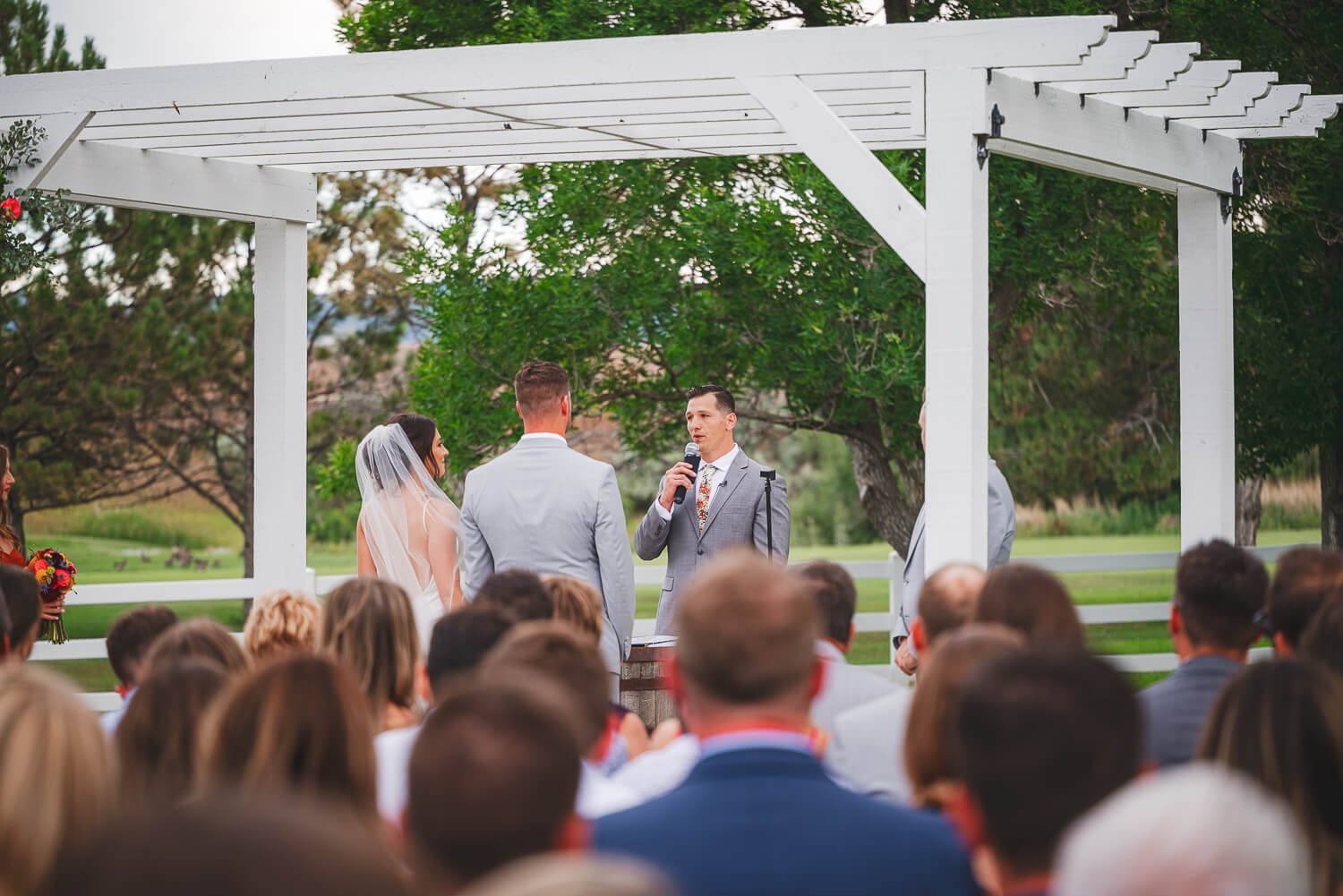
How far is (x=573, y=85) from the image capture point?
635cm

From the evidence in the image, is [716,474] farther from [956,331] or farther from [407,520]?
[956,331]

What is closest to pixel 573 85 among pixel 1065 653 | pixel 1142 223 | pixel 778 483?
pixel 778 483

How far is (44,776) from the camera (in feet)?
6.56

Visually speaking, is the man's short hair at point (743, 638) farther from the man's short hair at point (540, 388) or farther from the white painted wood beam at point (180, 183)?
the white painted wood beam at point (180, 183)

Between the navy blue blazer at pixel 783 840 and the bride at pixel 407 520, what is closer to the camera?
the navy blue blazer at pixel 783 840

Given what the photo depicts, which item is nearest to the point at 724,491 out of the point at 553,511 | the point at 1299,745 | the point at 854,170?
the point at 553,511

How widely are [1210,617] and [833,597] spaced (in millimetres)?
996

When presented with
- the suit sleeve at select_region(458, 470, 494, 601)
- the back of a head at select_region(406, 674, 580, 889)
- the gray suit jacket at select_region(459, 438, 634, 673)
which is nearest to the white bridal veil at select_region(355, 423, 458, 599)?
the suit sleeve at select_region(458, 470, 494, 601)

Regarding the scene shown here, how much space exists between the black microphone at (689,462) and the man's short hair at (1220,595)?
3.01 meters

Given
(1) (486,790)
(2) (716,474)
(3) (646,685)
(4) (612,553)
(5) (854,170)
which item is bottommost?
(3) (646,685)

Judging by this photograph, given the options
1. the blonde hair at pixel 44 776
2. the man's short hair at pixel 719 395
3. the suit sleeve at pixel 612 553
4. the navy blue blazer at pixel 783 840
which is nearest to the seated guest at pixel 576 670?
the navy blue blazer at pixel 783 840

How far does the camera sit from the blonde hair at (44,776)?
1870mm

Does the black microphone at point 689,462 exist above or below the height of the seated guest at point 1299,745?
above

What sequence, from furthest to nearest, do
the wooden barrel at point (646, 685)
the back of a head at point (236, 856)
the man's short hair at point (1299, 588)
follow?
1. the wooden barrel at point (646, 685)
2. the man's short hair at point (1299, 588)
3. the back of a head at point (236, 856)
